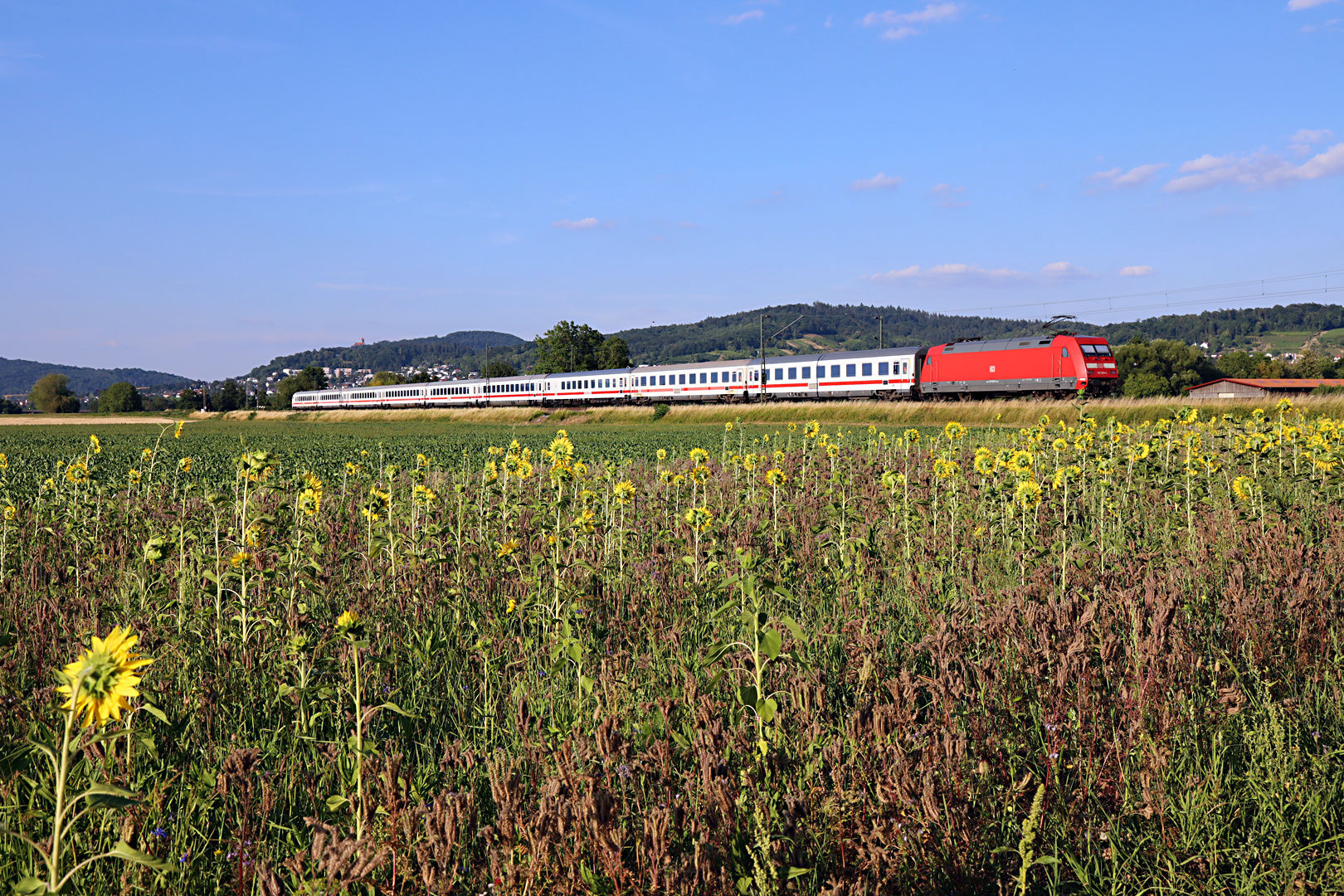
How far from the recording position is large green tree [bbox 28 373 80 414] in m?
118

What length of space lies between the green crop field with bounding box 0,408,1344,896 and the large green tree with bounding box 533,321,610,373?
357 feet

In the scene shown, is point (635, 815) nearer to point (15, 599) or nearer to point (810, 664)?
point (810, 664)

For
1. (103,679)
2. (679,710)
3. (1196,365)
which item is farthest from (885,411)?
(1196,365)

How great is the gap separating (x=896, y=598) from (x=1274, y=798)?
7.73ft

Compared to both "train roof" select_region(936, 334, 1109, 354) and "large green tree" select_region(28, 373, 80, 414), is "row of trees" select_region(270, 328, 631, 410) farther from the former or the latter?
"train roof" select_region(936, 334, 1109, 354)

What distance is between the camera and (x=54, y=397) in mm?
118250

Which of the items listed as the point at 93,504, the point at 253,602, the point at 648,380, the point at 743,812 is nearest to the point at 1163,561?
the point at 743,812

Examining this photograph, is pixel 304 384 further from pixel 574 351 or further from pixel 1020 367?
pixel 1020 367

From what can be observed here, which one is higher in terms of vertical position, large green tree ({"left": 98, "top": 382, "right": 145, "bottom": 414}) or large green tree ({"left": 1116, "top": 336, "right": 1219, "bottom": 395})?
large green tree ({"left": 98, "top": 382, "right": 145, "bottom": 414})

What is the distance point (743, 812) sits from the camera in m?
2.28

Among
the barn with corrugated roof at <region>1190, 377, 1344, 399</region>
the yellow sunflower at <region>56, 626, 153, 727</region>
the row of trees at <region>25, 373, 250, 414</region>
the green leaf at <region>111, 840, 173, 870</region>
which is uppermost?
the row of trees at <region>25, 373, 250, 414</region>

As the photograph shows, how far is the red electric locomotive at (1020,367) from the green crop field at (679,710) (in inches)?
1070

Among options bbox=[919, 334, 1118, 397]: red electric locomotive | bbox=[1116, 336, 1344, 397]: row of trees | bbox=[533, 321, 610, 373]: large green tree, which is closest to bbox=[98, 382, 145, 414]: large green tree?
bbox=[533, 321, 610, 373]: large green tree

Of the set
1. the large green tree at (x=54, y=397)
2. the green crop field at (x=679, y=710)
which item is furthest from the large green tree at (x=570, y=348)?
the green crop field at (x=679, y=710)
